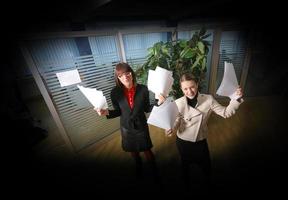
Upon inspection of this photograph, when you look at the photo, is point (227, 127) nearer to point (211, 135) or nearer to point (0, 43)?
point (211, 135)

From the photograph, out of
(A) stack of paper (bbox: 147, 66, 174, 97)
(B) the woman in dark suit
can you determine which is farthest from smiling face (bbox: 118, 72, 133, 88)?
(A) stack of paper (bbox: 147, 66, 174, 97)

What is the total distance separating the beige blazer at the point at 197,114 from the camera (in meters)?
1.22

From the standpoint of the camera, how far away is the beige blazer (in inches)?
47.9

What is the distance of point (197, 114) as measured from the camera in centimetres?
121

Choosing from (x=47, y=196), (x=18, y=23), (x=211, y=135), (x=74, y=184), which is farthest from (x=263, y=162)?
(x=18, y=23)

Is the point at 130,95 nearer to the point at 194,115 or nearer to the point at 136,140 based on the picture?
the point at 136,140

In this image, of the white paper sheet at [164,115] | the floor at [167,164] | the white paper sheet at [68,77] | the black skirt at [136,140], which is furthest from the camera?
the white paper sheet at [68,77]

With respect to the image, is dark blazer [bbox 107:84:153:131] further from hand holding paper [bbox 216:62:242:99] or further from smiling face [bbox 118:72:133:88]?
hand holding paper [bbox 216:62:242:99]

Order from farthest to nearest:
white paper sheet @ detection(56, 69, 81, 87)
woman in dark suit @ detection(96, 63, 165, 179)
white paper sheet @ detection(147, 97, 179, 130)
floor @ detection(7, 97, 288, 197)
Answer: white paper sheet @ detection(56, 69, 81, 87)
floor @ detection(7, 97, 288, 197)
woman in dark suit @ detection(96, 63, 165, 179)
white paper sheet @ detection(147, 97, 179, 130)

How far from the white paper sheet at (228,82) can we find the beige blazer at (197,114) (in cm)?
14

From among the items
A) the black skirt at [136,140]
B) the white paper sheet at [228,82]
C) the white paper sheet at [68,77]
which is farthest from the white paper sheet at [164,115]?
the white paper sheet at [68,77]

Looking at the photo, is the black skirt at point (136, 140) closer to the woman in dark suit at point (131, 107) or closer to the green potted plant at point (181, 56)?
the woman in dark suit at point (131, 107)

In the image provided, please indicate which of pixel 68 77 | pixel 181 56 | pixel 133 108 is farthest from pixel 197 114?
pixel 68 77

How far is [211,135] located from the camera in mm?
2482
